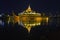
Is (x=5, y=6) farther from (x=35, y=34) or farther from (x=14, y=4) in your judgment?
(x=35, y=34)

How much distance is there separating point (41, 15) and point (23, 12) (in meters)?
0.22

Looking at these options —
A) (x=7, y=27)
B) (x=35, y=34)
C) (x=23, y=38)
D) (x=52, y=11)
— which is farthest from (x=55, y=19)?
(x=7, y=27)

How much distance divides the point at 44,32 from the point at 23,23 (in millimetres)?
278

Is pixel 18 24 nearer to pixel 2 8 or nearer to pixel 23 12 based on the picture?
pixel 23 12

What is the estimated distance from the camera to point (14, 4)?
1.80m

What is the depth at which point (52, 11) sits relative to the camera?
179 centimetres

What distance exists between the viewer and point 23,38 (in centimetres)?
179

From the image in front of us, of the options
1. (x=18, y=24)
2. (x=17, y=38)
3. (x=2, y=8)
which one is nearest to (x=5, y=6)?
(x=2, y=8)

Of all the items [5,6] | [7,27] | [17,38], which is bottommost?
[17,38]

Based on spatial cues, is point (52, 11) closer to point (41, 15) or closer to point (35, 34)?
point (41, 15)

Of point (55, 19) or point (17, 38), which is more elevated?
point (55, 19)

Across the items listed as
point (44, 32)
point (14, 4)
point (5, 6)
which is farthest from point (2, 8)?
point (44, 32)

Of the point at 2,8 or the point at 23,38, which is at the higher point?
the point at 2,8

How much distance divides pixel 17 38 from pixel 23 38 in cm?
7
